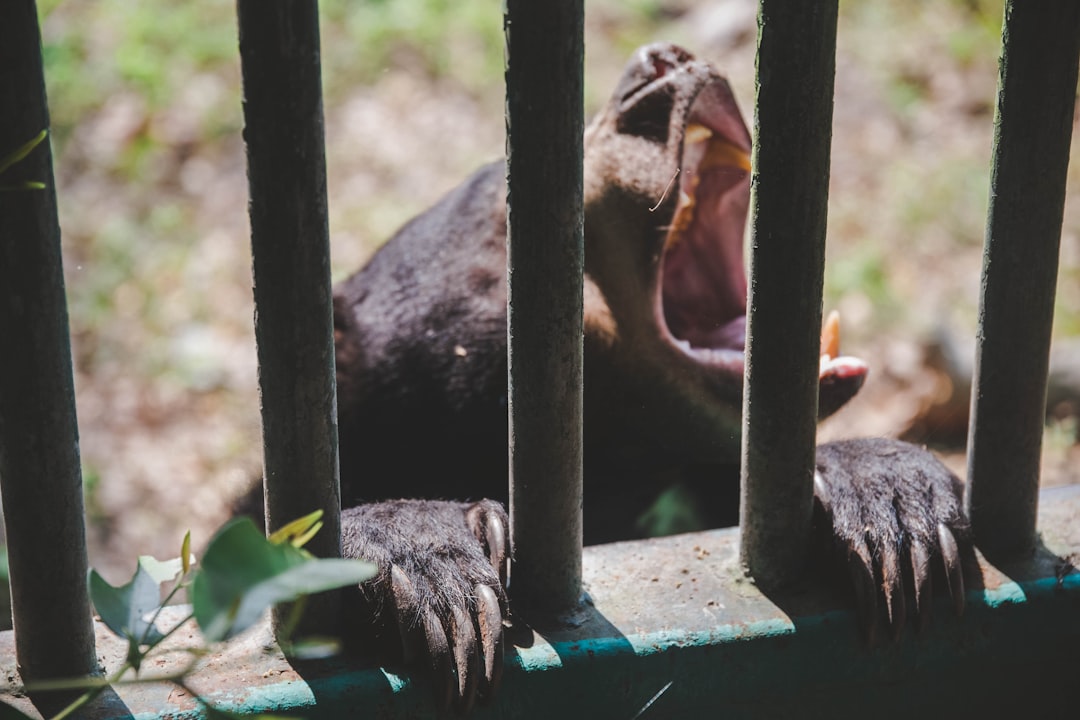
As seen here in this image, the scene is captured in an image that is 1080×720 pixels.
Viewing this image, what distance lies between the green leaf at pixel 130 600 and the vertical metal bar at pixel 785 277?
93cm

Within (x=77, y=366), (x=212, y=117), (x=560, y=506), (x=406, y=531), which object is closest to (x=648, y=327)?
(x=406, y=531)

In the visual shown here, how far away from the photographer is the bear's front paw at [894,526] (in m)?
2.03

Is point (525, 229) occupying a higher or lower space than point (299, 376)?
higher

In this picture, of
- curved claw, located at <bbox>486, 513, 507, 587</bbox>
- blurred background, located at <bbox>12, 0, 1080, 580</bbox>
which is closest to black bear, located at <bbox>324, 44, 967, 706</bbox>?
curved claw, located at <bbox>486, 513, 507, 587</bbox>

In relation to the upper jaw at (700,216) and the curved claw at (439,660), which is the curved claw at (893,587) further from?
the upper jaw at (700,216)

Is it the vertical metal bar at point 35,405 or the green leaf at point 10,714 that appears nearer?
the green leaf at point 10,714

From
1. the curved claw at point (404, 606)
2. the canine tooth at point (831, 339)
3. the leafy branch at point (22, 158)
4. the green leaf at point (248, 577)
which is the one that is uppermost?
the leafy branch at point (22, 158)

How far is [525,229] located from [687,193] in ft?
4.97

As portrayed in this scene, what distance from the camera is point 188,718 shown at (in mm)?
1720

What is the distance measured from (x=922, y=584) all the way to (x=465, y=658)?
0.77 metres

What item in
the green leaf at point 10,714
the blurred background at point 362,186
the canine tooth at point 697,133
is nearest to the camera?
the green leaf at point 10,714

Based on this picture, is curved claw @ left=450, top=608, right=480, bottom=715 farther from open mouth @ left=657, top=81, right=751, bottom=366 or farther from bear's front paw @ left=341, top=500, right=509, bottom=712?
open mouth @ left=657, top=81, right=751, bottom=366

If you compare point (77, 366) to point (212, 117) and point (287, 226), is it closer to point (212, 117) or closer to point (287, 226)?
point (212, 117)

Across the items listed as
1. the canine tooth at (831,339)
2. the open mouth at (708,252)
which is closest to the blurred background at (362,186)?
the open mouth at (708,252)
